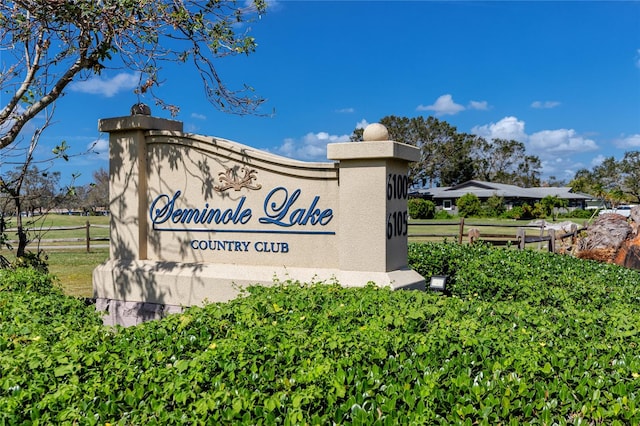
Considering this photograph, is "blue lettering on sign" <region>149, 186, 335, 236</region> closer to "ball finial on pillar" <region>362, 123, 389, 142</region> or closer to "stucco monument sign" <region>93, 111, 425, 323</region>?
"stucco monument sign" <region>93, 111, 425, 323</region>

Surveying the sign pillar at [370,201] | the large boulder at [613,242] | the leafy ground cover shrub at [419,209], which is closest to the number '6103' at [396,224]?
the sign pillar at [370,201]

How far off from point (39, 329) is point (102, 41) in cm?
528

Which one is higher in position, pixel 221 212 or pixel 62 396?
pixel 221 212

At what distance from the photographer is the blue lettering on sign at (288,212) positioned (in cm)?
660

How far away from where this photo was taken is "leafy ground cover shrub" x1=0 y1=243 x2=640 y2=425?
101 inches

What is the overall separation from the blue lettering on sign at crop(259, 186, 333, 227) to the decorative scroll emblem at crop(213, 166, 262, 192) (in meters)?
0.31

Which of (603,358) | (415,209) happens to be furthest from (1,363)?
(415,209)

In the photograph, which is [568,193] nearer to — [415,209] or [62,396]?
[415,209]

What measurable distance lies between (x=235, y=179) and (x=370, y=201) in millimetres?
2053

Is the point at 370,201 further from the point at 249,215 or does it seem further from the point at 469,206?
the point at 469,206

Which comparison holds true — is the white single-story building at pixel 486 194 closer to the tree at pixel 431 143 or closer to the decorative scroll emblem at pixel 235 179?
the tree at pixel 431 143

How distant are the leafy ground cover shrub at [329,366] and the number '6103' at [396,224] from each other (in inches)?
75.0

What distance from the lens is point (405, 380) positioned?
2873 mm

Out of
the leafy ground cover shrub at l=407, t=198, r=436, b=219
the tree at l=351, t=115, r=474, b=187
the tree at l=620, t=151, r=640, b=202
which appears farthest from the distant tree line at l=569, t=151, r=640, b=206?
the leafy ground cover shrub at l=407, t=198, r=436, b=219
